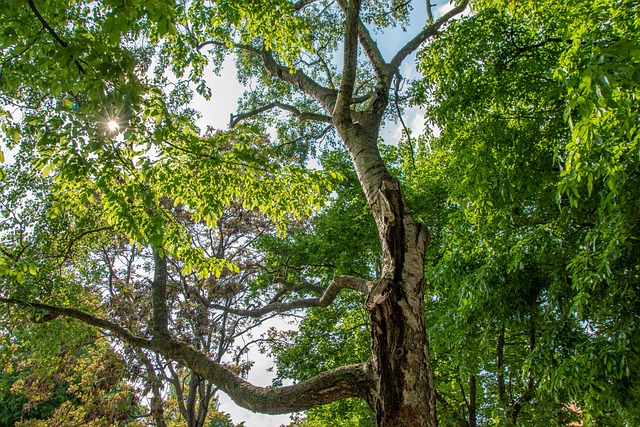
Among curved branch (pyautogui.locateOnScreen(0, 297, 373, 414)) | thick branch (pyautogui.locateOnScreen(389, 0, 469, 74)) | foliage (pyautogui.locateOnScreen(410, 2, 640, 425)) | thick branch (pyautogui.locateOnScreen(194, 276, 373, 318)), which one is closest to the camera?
curved branch (pyautogui.locateOnScreen(0, 297, 373, 414))

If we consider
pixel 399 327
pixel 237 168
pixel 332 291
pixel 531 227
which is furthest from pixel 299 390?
pixel 531 227

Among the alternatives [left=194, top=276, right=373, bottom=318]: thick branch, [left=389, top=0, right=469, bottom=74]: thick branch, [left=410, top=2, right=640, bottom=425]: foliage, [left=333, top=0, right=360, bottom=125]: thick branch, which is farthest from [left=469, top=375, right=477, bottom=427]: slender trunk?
[left=333, top=0, right=360, bottom=125]: thick branch

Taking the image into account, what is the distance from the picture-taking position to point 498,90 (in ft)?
17.9

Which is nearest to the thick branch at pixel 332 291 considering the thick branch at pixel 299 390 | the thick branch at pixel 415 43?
the thick branch at pixel 299 390

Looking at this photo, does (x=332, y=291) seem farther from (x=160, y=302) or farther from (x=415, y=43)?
(x=415, y=43)

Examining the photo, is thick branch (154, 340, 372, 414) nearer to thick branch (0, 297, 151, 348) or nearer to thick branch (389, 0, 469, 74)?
thick branch (0, 297, 151, 348)

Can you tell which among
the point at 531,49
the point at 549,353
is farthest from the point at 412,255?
the point at 531,49

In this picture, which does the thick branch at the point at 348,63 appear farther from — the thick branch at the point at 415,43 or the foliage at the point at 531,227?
the foliage at the point at 531,227

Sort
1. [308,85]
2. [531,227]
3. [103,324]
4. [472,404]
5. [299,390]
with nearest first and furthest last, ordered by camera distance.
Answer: [299,390] → [103,324] → [308,85] → [531,227] → [472,404]

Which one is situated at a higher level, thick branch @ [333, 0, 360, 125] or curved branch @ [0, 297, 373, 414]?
thick branch @ [333, 0, 360, 125]

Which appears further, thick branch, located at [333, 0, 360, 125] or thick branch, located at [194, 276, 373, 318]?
thick branch, located at [333, 0, 360, 125]

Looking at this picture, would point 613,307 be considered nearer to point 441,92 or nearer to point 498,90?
point 498,90

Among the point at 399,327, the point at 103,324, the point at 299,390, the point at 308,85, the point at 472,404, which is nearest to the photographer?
the point at 399,327

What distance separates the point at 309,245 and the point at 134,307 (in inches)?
178
